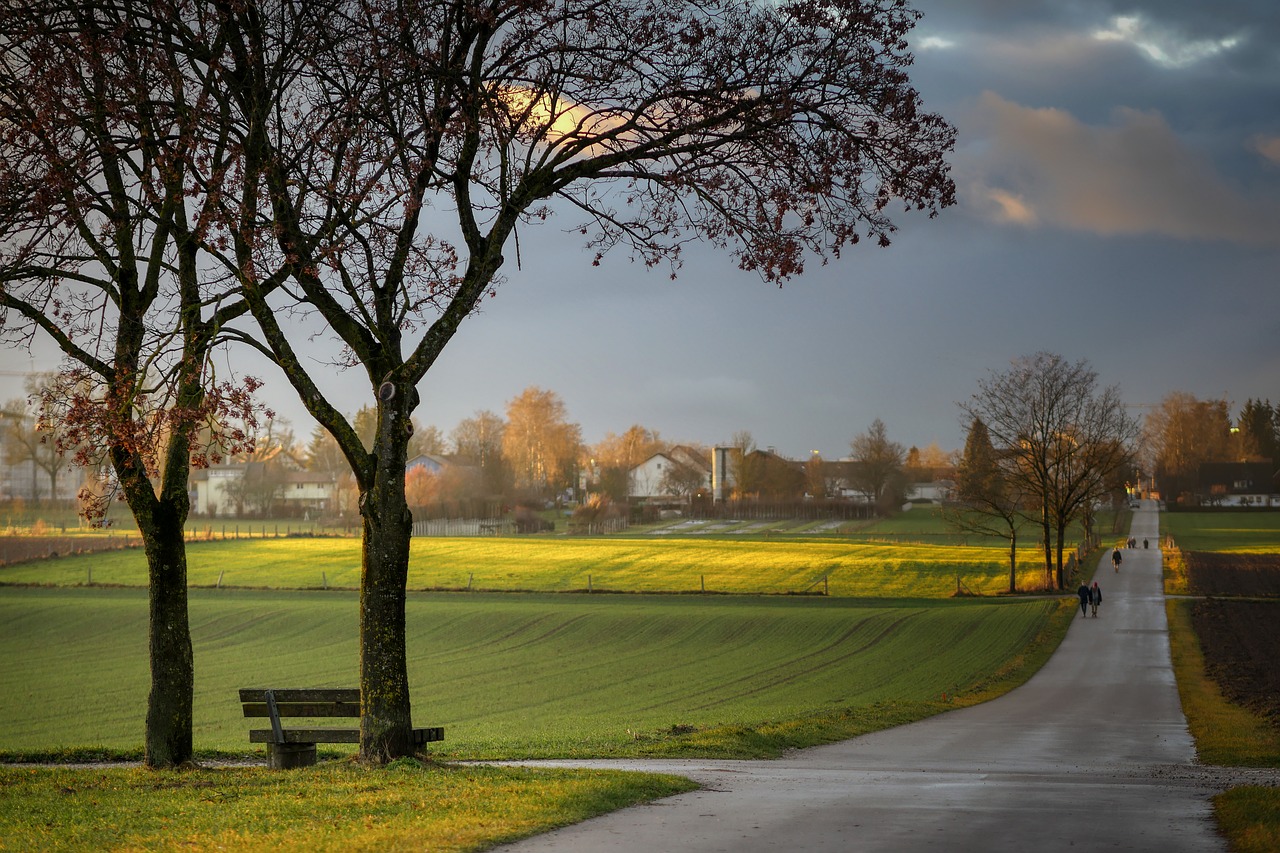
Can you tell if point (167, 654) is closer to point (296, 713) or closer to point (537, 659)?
point (296, 713)

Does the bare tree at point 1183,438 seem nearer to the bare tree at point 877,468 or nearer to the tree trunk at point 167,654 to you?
the bare tree at point 877,468

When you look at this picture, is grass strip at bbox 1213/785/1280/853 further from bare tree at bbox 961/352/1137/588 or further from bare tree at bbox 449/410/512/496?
bare tree at bbox 449/410/512/496

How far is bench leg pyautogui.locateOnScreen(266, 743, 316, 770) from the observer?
1393 cm

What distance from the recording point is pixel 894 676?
119 feet

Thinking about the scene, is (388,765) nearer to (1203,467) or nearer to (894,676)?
(894,676)

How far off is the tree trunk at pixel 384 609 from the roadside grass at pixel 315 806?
413 millimetres

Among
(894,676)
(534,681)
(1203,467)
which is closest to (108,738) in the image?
(534,681)

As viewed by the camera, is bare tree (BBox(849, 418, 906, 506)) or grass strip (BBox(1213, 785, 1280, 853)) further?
bare tree (BBox(849, 418, 906, 506))

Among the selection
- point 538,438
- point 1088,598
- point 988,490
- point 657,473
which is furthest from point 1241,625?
point 657,473

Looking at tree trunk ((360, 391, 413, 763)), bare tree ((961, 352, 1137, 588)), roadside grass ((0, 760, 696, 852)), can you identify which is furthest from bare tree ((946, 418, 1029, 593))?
roadside grass ((0, 760, 696, 852))

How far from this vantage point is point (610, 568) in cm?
7512

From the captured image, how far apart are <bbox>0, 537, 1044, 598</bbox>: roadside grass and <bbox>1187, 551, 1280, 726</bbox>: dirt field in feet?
33.6

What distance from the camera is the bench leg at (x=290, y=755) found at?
13930mm

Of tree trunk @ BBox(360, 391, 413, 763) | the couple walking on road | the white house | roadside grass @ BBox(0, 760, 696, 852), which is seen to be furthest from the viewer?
the white house
